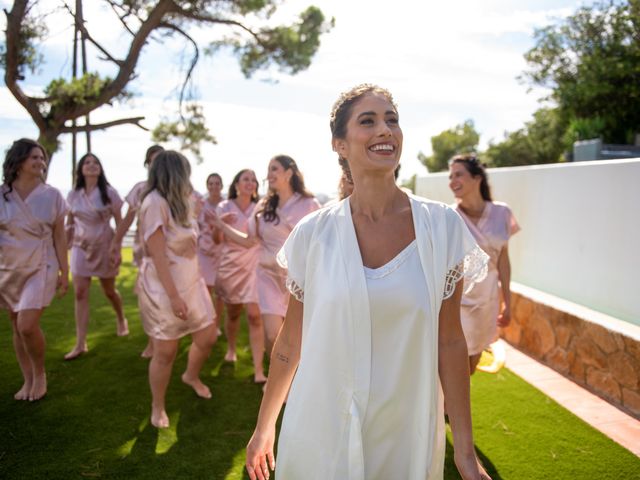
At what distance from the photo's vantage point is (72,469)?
3.44m

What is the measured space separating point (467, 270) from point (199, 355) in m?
3.19

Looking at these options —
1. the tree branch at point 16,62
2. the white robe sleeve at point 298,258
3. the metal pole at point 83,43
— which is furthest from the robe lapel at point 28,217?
the metal pole at point 83,43

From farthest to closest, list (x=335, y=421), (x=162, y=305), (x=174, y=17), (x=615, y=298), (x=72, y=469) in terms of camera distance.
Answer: (x=174, y=17), (x=615, y=298), (x=162, y=305), (x=72, y=469), (x=335, y=421)

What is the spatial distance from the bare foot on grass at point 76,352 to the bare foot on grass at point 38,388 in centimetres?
104

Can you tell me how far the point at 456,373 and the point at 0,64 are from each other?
1028 cm

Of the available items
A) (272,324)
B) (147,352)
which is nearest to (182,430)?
(272,324)

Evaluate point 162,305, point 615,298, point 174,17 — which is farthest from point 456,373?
point 174,17

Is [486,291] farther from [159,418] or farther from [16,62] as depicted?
[16,62]

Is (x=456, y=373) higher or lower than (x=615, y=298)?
higher

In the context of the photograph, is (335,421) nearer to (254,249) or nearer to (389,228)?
(389,228)

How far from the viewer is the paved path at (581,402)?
13.1ft

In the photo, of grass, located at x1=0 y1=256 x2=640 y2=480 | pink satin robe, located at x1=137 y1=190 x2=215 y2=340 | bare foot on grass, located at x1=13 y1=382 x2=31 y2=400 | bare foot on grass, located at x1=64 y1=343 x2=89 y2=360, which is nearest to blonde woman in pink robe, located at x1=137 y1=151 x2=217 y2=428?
pink satin robe, located at x1=137 y1=190 x2=215 y2=340

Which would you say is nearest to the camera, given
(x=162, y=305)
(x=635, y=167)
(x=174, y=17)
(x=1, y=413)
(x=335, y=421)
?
(x=335, y=421)

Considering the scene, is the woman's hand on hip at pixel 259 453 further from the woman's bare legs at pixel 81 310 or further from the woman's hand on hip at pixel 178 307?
the woman's bare legs at pixel 81 310
